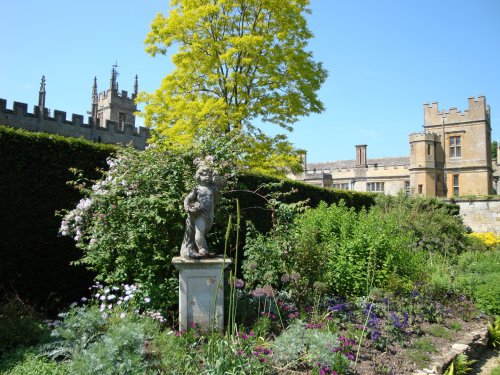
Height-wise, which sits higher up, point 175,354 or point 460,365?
point 175,354

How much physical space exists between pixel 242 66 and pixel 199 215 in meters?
8.60

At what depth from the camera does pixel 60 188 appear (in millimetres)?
6391

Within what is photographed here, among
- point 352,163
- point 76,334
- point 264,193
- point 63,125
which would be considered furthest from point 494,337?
point 352,163

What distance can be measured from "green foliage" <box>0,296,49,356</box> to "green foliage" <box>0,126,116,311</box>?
100cm

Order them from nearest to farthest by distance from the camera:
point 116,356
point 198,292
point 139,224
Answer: point 116,356 < point 198,292 < point 139,224

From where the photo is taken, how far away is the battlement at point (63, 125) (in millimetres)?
23047

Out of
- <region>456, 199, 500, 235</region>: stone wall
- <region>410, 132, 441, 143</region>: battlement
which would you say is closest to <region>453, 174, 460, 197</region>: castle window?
<region>410, 132, 441, 143</region>: battlement

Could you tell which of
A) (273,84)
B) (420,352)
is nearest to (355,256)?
(420,352)

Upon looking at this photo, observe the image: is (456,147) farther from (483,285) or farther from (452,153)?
(483,285)

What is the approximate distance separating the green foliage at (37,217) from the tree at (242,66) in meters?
5.25

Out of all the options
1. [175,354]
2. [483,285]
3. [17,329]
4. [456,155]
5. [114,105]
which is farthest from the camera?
[114,105]

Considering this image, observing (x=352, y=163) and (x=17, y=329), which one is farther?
(x=352, y=163)

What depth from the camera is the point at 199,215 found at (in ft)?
16.0

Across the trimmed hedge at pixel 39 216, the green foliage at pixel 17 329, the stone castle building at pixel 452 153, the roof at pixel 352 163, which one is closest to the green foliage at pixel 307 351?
the trimmed hedge at pixel 39 216
